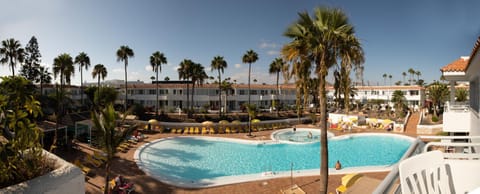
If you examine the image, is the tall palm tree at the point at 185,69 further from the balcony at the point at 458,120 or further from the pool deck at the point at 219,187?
the balcony at the point at 458,120

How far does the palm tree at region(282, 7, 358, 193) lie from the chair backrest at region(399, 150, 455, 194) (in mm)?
6189

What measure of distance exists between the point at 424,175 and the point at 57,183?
7094 millimetres

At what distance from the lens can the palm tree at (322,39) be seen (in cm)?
829

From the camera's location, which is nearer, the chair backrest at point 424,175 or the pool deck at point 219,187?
the chair backrest at point 424,175

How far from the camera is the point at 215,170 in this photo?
20281 mm

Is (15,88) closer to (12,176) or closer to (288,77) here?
(12,176)

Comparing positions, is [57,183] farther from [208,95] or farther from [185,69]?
[208,95]

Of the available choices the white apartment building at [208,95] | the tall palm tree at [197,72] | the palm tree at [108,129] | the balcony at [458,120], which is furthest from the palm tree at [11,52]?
the balcony at [458,120]

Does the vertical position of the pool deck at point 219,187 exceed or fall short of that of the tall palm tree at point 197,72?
it falls short

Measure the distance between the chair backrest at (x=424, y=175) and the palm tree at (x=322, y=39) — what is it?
619 centimetres

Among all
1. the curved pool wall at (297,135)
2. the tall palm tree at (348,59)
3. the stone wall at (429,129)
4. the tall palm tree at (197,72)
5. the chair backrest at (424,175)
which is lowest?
the curved pool wall at (297,135)

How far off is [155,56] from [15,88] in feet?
133

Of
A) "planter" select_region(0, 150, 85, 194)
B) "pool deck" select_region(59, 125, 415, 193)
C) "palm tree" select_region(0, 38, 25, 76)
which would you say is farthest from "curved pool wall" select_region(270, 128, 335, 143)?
"palm tree" select_region(0, 38, 25, 76)

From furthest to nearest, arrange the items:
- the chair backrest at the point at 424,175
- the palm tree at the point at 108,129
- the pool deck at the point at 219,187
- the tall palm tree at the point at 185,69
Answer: the tall palm tree at the point at 185,69 < the pool deck at the point at 219,187 < the palm tree at the point at 108,129 < the chair backrest at the point at 424,175
